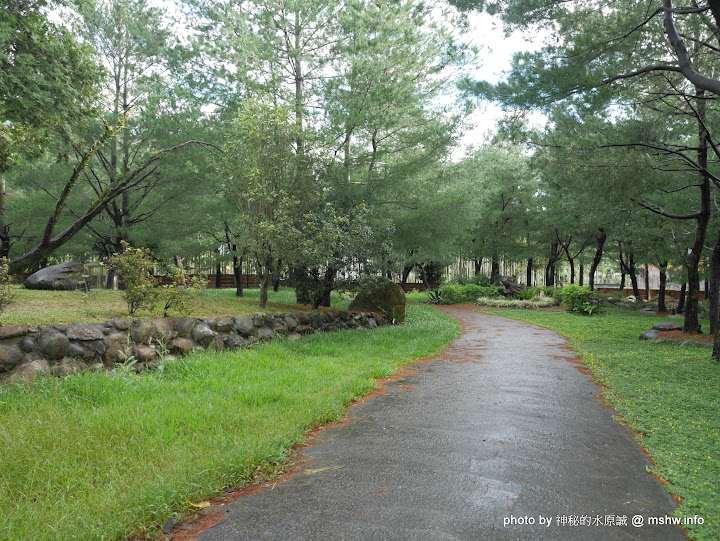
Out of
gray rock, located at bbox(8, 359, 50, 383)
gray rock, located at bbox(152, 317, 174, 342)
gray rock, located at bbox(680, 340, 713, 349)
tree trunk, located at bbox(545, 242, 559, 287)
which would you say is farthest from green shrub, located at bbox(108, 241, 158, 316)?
tree trunk, located at bbox(545, 242, 559, 287)

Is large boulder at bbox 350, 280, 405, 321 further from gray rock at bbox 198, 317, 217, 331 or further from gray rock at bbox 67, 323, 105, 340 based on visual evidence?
gray rock at bbox 67, 323, 105, 340

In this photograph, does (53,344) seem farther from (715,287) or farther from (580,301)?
(580,301)

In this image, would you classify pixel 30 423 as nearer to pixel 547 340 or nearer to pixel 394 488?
pixel 394 488

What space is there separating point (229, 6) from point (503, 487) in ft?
41.0

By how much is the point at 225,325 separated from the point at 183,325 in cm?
67

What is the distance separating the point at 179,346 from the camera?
231 inches

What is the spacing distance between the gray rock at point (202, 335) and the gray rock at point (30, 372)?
1.90 meters

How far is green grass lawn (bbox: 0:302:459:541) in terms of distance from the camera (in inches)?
92.4

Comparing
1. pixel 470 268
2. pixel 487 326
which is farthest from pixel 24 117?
pixel 470 268

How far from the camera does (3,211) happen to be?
1374 centimetres

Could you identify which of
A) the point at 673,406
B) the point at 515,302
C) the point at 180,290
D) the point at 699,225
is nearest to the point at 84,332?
the point at 180,290

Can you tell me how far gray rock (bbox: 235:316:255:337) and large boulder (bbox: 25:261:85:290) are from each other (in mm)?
4597

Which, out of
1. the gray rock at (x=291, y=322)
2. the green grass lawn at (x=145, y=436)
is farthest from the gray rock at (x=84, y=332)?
the gray rock at (x=291, y=322)

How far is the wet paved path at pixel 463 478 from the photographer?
2.29 m
